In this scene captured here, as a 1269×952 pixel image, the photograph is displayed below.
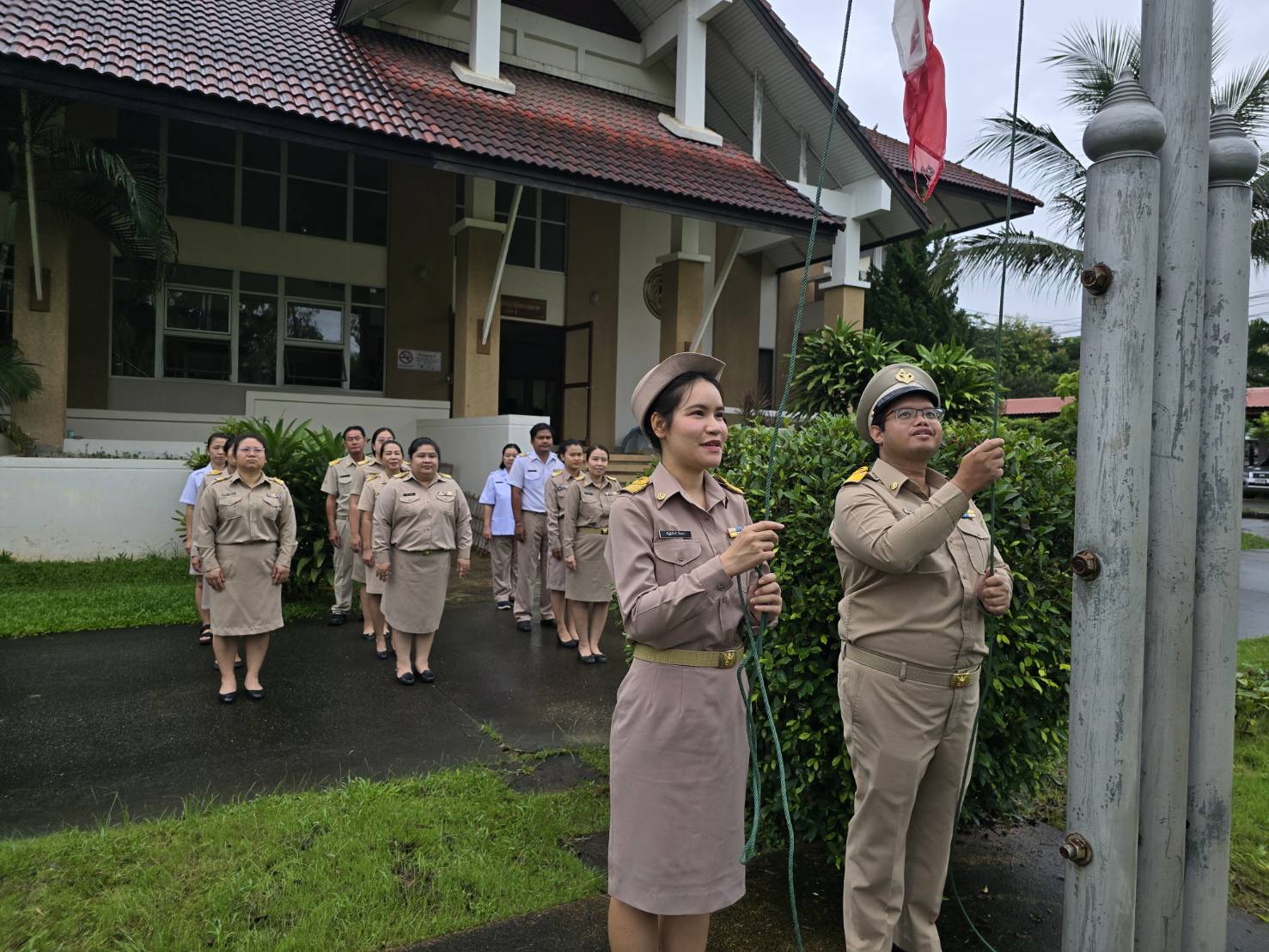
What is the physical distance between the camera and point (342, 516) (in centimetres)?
826

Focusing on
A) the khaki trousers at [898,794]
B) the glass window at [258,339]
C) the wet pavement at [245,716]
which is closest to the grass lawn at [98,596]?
the wet pavement at [245,716]

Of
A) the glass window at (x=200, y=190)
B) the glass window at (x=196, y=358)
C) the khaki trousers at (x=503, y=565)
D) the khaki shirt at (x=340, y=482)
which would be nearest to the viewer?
the khaki shirt at (x=340, y=482)

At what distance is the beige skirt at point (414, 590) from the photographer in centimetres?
632

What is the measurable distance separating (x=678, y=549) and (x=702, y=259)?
13646 millimetres

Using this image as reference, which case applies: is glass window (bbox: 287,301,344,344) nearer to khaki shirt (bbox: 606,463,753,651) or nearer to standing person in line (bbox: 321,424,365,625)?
standing person in line (bbox: 321,424,365,625)

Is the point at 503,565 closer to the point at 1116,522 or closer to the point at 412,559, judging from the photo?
the point at 412,559

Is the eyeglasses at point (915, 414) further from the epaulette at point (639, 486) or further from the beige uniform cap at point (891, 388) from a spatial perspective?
the epaulette at point (639, 486)

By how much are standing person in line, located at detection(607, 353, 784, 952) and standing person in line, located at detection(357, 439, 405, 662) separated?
503cm

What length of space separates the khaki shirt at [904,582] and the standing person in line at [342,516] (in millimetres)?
6363

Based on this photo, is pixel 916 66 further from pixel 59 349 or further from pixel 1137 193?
pixel 59 349

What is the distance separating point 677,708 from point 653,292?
54.4 ft

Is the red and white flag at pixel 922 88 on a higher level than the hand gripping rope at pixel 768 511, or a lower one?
higher

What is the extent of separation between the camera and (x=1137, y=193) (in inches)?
73.1

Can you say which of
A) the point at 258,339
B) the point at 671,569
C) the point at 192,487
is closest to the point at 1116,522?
the point at 671,569
